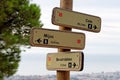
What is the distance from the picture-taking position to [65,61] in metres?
5.17

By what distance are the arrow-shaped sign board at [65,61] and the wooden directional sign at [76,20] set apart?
43cm

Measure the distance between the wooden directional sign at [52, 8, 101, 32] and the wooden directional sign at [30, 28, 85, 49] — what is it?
0.46 ft

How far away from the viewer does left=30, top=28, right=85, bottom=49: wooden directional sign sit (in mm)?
4973

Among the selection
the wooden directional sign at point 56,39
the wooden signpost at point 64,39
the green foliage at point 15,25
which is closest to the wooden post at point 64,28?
the wooden signpost at point 64,39

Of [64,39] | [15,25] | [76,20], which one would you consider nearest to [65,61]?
[64,39]

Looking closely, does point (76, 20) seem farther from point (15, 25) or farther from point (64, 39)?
point (15, 25)

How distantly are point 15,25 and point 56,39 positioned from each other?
14.6m

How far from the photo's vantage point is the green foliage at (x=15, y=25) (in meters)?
19.2

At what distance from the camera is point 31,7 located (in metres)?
19.4

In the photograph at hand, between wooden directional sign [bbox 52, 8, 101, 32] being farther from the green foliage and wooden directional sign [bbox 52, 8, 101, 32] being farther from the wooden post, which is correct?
the green foliage

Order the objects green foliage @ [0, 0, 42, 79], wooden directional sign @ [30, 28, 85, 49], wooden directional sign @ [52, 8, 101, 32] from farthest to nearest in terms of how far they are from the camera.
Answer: green foliage @ [0, 0, 42, 79] < wooden directional sign @ [52, 8, 101, 32] < wooden directional sign @ [30, 28, 85, 49]

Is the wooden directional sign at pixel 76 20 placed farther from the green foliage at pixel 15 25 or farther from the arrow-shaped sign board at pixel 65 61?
the green foliage at pixel 15 25

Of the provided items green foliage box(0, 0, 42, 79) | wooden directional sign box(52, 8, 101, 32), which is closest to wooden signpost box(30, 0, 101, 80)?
wooden directional sign box(52, 8, 101, 32)

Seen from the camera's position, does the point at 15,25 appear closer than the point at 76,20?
No
